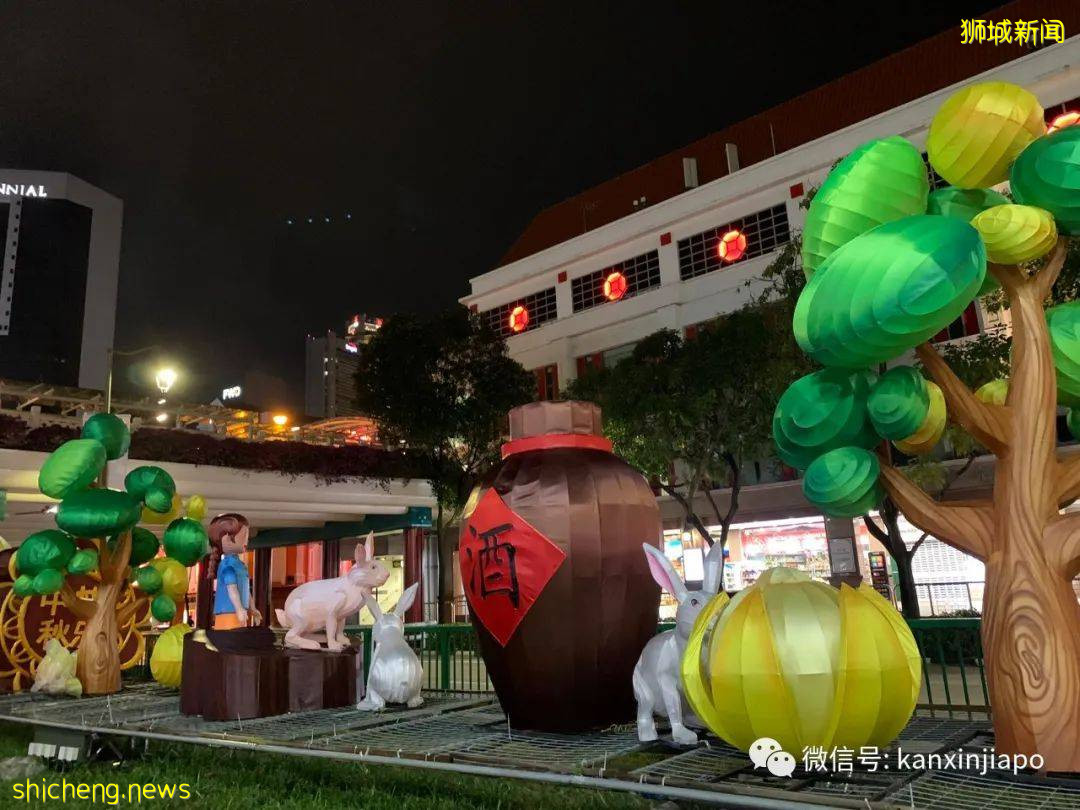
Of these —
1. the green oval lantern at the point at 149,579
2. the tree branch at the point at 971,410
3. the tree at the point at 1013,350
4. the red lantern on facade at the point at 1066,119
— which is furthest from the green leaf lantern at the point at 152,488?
the red lantern on facade at the point at 1066,119

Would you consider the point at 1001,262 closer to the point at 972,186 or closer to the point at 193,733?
the point at 972,186

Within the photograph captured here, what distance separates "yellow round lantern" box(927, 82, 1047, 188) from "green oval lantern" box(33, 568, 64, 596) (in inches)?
328

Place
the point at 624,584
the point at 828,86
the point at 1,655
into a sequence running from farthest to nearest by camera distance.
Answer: the point at 828,86 → the point at 1,655 → the point at 624,584

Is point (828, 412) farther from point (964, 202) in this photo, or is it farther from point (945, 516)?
point (964, 202)

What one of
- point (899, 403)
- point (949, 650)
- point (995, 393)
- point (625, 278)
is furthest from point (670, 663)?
point (625, 278)

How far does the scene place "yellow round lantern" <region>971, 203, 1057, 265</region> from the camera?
137 inches

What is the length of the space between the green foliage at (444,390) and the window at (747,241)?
5.84 meters

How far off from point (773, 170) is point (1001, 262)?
16.4 metres

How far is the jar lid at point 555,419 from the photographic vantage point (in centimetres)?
534

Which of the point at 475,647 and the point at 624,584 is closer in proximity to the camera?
the point at 624,584

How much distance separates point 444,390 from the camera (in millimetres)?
16750

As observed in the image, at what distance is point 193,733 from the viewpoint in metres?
4.91

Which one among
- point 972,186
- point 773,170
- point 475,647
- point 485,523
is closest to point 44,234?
point 773,170

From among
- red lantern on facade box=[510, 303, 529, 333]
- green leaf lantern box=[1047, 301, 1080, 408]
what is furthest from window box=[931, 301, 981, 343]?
green leaf lantern box=[1047, 301, 1080, 408]
